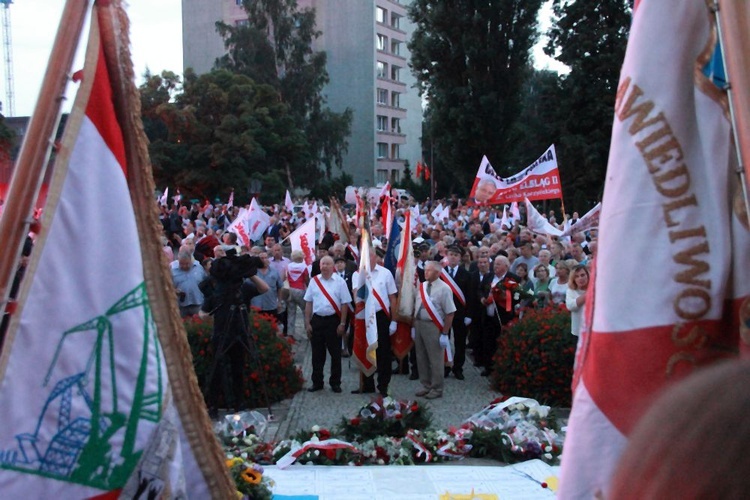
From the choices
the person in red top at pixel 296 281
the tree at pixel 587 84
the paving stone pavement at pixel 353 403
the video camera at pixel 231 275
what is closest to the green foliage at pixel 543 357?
the paving stone pavement at pixel 353 403

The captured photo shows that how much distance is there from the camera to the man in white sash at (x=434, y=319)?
10.3 metres

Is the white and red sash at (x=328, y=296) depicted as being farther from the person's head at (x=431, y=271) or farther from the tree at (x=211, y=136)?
the tree at (x=211, y=136)

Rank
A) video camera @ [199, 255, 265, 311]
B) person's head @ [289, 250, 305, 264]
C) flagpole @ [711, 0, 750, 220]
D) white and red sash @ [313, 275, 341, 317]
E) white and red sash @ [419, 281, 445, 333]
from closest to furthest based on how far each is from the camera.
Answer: flagpole @ [711, 0, 750, 220] < video camera @ [199, 255, 265, 311] < white and red sash @ [419, 281, 445, 333] < white and red sash @ [313, 275, 341, 317] < person's head @ [289, 250, 305, 264]

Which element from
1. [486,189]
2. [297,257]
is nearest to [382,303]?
[297,257]

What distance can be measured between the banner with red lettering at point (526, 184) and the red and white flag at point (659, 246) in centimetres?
1599

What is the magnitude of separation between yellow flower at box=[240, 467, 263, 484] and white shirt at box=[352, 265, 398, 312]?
4642 millimetres

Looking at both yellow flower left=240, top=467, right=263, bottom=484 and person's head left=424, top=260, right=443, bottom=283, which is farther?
person's head left=424, top=260, right=443, bottom=283

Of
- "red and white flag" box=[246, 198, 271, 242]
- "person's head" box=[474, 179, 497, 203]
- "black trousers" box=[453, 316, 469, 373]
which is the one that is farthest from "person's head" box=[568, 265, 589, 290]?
"red and white flag" box=[246, 198, 271, 242]

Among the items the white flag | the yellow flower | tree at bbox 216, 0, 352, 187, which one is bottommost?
the yellow flower

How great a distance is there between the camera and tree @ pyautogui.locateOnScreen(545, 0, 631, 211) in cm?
3114

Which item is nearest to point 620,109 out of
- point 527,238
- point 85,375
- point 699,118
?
point 699,118

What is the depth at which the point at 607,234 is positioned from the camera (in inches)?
77.9

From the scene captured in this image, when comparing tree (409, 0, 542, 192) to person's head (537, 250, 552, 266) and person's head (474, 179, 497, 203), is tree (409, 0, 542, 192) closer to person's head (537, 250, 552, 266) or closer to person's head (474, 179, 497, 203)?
person's head (474, 179, 497, 203)

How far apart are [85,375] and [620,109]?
1.55 m
